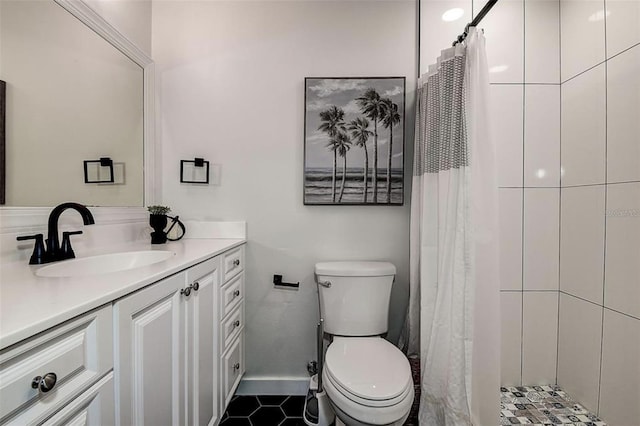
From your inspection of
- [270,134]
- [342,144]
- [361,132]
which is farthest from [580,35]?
[270,134]

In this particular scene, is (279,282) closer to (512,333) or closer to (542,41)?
(512,333)

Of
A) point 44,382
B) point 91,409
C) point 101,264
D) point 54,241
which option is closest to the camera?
point 44,382

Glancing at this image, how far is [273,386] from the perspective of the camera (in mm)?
1694

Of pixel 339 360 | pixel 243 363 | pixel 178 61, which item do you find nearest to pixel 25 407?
pixel 339 360

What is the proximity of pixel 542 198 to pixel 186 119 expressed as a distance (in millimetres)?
2174

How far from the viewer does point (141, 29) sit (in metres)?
1.64

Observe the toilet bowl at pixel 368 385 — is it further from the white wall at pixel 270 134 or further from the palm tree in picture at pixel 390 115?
the palm tree in picture at pixel 390 115

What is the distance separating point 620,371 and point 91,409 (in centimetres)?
197

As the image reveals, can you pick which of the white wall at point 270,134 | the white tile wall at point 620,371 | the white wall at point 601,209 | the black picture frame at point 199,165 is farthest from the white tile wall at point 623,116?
the black picture frame at point 199,165

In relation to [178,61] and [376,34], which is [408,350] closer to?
[376,34]

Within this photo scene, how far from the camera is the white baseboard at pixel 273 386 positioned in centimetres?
169

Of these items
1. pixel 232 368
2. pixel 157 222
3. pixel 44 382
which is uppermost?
pixel 157 222

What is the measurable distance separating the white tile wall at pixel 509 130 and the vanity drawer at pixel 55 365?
188 cm

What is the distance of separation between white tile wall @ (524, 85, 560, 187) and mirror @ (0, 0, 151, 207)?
226 cm
